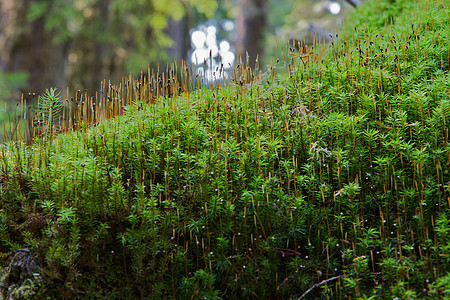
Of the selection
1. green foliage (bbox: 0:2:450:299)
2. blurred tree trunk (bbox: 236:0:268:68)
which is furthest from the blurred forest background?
green foliage (bbox: 0:2:450:299)

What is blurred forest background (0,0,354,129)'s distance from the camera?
6363mm

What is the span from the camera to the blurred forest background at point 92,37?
6363 millimetres

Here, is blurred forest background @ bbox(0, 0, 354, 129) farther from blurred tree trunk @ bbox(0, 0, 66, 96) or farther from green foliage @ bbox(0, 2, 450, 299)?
green foliage @ bbox(0, 2, 450, 299)

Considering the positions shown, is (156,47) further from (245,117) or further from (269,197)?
(269,197)

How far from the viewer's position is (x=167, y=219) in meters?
2.02

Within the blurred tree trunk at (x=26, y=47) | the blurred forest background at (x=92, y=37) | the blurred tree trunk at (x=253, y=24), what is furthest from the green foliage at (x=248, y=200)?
the blurred tree trunk at (x=253, y=24)

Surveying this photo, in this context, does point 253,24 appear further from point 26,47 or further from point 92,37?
point 26,47

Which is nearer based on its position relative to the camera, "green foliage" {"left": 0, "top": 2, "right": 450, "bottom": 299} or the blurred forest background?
"green foliage" {"left": 0, "top": 2, "right": 450, "bottom": 299}

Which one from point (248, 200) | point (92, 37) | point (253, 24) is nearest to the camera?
point (248, 200)

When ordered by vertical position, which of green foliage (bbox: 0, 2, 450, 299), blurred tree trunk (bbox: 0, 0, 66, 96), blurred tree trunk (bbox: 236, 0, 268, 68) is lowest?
green foliage (bbox: 0, 2, 450, 299)

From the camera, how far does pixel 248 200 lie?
6.79ft

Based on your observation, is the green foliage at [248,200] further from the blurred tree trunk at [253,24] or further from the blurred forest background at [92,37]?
the blurred tree trunk at [253,24]

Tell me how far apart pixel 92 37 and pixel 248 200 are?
7.31 m

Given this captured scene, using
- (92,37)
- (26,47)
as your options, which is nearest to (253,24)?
(92,37)
